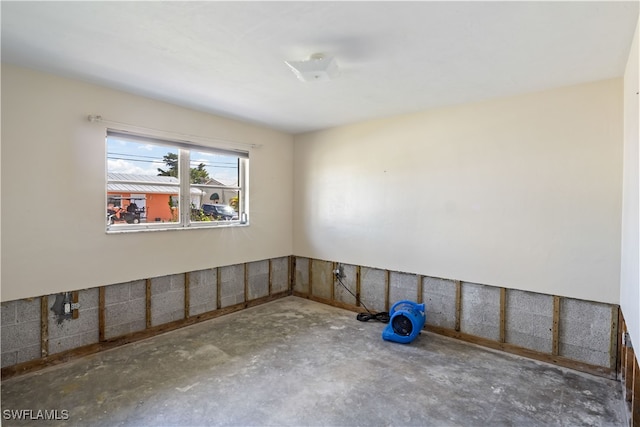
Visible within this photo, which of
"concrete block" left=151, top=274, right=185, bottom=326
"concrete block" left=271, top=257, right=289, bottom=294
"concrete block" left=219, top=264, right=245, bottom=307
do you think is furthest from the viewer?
"concrete block" left=271, top=257, right=289, bottom=294

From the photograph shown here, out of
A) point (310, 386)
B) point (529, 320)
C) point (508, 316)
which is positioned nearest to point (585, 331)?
point (529, 320)

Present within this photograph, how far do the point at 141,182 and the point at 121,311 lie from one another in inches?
56.0

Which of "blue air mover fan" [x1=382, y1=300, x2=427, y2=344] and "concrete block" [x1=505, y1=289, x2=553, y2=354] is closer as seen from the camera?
"concrete block" [x1=505, y1=289, x2=553, y2=354]

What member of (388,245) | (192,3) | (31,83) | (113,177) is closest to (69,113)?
(31,83)

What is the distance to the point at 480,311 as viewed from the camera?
3.61 meters

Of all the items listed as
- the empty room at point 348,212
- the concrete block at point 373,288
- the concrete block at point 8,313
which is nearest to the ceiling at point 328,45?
the empty room at point 348,212

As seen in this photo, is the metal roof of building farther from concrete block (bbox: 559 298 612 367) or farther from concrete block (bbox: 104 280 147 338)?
concrete block (bbox: 559 298 612 367)

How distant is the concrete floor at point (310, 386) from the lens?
7.65 ft

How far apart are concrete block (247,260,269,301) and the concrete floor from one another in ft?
3.77

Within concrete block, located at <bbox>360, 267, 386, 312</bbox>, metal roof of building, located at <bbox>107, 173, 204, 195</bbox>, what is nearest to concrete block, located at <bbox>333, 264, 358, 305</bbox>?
concrete block, located at <bbox>360, 267, 386, 312</bbox>

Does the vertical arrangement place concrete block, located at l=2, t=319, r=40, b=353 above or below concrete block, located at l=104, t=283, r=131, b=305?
below

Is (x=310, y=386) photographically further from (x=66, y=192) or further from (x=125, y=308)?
(x=66, y=192)

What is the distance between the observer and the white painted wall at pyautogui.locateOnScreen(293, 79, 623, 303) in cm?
294

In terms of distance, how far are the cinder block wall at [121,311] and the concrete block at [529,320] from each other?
329 cm
